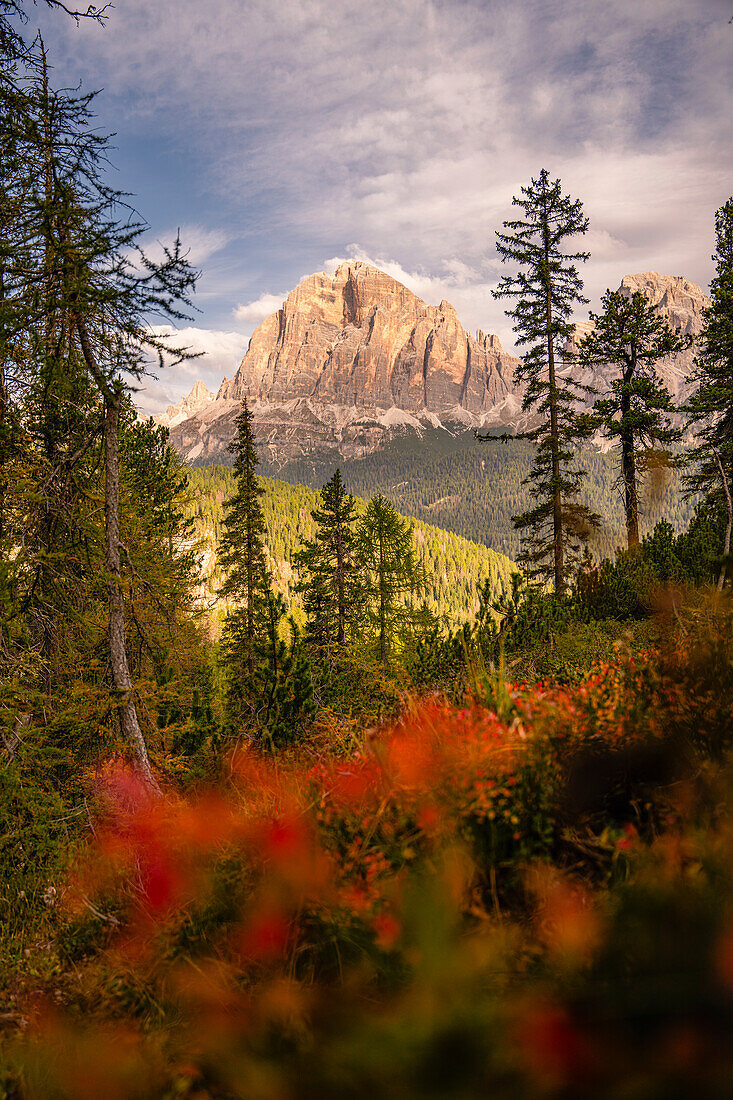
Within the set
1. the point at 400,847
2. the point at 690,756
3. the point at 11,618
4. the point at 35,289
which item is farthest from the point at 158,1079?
the point at 35,289

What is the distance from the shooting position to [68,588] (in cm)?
837

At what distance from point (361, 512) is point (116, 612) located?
11591 centimetres

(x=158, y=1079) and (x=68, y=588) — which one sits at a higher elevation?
(x=68, y=588)

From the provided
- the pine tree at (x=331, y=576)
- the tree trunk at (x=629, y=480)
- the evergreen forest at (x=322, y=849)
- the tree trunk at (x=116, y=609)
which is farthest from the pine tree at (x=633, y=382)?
the tree trunk at (x=116, y=609)

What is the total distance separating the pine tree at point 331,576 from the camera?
2064 cm

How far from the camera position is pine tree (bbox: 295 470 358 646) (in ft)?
67.7

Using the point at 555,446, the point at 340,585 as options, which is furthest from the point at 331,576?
the point at 555,446

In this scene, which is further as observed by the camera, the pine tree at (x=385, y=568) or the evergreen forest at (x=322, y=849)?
the pine tree at (x=385, y=568)

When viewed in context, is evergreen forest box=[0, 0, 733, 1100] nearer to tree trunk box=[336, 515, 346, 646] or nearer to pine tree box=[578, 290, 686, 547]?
tree trunk box=[336, 515, 346, 646]

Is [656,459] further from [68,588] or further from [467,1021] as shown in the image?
[467,1021]

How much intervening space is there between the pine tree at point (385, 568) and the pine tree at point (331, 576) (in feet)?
2.22

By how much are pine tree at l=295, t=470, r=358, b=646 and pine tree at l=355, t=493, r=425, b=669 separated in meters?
0.68

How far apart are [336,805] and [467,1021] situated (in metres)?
1.81

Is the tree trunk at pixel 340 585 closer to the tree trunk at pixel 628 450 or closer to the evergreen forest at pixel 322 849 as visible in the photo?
the tree trunk at pixel 628 450
